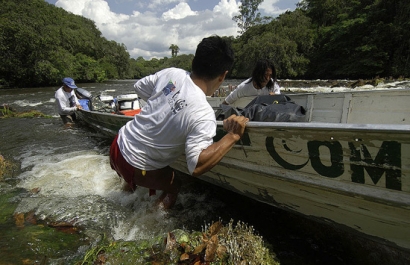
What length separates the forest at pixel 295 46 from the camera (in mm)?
27359

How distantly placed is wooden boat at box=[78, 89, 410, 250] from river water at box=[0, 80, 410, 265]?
0.39m

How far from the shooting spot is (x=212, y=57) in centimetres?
186

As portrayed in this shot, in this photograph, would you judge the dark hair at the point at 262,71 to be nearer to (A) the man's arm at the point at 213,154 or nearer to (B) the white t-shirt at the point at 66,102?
(A) the man's arm at the point at 213,154

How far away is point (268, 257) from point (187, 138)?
130cm

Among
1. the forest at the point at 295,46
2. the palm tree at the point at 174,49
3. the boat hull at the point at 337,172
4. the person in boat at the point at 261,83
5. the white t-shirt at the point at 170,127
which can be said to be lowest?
the boat hull at the point at 337,172

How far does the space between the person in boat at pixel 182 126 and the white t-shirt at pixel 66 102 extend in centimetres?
624

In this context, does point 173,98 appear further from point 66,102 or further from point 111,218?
point 66,102

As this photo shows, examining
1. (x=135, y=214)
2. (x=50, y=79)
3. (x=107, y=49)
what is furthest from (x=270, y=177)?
(x=107, y=49)

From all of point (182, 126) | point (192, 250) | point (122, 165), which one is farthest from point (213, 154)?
point (122, 165)

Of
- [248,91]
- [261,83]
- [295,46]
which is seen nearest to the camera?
[261,83]

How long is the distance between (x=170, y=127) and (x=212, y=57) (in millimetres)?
623

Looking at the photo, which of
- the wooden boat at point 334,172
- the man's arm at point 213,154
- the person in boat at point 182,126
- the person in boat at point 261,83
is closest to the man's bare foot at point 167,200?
the person in boat at point 182,126

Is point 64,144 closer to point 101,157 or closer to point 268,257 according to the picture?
point 101,157

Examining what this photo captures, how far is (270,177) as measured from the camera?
2.31 m
